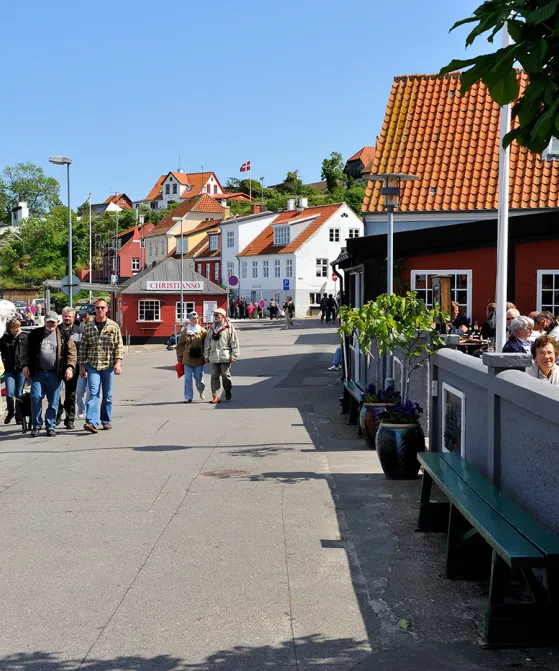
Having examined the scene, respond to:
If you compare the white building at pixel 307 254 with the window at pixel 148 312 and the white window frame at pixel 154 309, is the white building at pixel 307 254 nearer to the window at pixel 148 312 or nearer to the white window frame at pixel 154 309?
the white window frame at pixel 154 309

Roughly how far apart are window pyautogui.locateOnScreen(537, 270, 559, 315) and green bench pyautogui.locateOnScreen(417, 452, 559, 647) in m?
11.9

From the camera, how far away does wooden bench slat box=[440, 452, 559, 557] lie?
5016 millimetres

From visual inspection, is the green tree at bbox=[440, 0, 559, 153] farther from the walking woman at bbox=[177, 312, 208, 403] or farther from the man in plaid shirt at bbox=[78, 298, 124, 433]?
the walking woman at bbox=[177, 312, 208, 403]

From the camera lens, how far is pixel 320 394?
66.9 feet

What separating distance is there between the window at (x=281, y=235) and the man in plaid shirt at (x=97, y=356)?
6740cm

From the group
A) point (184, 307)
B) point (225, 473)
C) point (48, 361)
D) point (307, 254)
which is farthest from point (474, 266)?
point (307, 254)

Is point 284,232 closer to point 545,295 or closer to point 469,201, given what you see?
point 469,201

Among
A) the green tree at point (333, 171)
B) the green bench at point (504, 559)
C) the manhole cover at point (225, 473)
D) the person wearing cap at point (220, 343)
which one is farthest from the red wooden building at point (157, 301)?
the green tree at point (333, 171)

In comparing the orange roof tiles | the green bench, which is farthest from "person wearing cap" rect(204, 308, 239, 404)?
the green bench

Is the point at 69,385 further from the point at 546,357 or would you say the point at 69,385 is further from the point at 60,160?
the point at 60,160

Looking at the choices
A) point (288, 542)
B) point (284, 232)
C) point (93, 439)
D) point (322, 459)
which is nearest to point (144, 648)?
point (288, 542)

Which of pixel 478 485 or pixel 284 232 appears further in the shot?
pixel 284 232

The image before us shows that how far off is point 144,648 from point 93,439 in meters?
8.59

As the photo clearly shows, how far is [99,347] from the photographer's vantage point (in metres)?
13.8
